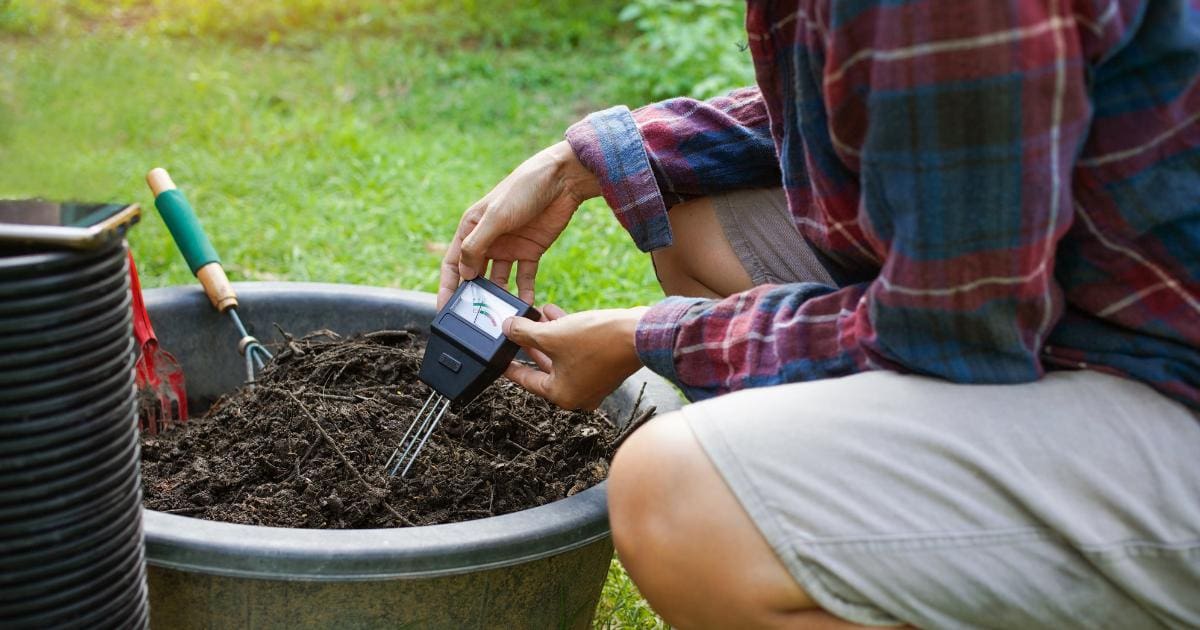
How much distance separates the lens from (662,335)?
1442 millimetres

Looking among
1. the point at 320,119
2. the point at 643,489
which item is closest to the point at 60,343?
the point at 643,489

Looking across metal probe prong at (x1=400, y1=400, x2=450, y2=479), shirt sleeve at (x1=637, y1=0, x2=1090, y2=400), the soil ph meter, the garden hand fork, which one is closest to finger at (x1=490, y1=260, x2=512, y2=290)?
the soil ph meter

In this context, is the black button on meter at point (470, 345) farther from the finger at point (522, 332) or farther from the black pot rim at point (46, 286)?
the black pot rim at point (46, 286)

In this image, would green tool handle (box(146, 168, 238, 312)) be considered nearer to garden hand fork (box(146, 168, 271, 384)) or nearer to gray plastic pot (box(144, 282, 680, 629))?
garden hand fork (box(146, 168, 271, 384))

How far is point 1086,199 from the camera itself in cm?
117

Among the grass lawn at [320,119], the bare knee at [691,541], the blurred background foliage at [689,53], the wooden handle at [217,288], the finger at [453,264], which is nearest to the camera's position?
the bare knee at [691,541]

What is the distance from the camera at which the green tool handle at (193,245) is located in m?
1.96

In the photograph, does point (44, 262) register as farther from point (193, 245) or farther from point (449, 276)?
point (193, 245)

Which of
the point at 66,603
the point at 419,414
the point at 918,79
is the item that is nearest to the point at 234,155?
the point at 419,414

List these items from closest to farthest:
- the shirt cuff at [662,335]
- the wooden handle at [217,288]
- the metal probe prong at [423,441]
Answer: the shirt cuff at [662,335]
the metal probe prong at [423,441]
the wooden handle at [217,288]

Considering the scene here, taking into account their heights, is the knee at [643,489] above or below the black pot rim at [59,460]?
below

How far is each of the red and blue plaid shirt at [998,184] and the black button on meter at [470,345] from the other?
16.4 inches

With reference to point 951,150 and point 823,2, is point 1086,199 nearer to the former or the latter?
point 951,150

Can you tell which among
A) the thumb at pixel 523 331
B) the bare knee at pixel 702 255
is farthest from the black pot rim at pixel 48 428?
the bare knee at pixel 702 255
